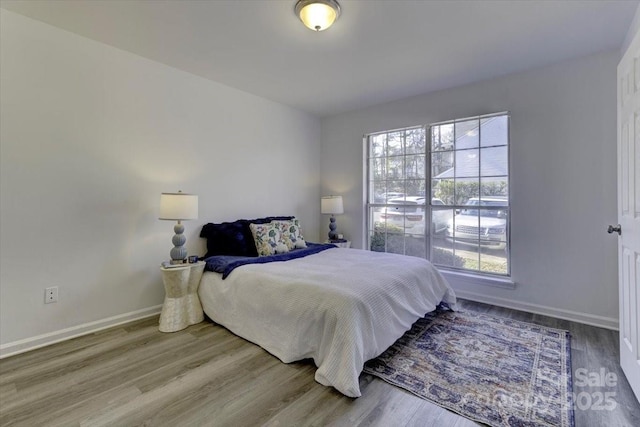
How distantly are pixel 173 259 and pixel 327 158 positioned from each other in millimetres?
2794

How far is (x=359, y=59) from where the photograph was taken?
279 centimetres

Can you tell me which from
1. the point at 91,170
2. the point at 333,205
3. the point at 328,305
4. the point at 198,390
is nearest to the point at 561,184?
the point at 333,205

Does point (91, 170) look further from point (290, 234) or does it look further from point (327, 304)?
point (327, 304)

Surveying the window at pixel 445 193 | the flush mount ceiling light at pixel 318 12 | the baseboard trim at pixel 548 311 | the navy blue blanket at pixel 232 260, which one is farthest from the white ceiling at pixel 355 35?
the baseboard trim at pixel 548 311

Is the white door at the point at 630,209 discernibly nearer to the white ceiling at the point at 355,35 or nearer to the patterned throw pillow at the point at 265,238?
the white ceiling at the point at 355,35

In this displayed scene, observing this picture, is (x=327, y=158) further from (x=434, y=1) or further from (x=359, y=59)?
(x=434, y=1)

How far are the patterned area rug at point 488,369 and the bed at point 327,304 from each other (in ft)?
0.57

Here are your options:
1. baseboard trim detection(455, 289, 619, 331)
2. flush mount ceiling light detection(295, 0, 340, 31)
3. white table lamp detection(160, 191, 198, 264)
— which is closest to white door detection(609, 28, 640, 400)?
baseboard trim detection(455, 289, 619, 331)

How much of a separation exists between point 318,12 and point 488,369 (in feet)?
8.71

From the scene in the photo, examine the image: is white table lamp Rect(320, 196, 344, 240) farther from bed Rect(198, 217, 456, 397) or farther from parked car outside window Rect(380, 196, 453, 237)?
bed Rect(198, 217, 456, 397)

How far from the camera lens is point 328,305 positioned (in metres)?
1.87

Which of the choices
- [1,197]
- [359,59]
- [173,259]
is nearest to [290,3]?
[359,59]

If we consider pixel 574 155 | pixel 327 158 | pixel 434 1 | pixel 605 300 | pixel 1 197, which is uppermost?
pixel 434 1

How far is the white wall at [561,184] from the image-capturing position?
104 inches
